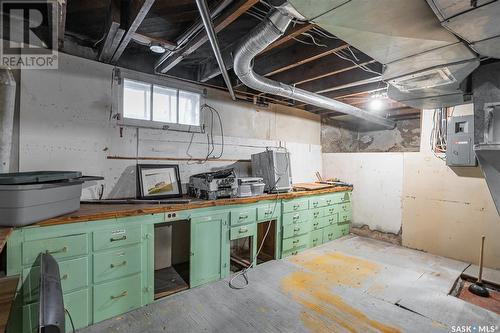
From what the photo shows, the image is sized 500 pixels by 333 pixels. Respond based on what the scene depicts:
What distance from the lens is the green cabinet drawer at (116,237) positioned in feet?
6.35

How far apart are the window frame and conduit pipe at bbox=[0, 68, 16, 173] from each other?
2.59 feet

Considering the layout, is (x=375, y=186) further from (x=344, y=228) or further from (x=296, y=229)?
(x=296, y=229)

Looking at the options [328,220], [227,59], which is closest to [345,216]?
[328,220]

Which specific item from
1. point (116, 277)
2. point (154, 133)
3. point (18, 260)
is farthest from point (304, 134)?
point (18, 260)

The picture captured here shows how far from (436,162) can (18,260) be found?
15.1 feet

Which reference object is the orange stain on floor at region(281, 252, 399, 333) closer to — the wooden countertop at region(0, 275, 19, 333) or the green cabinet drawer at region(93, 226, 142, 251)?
the green cabinet drawer at region(93, 226, 142, 251)

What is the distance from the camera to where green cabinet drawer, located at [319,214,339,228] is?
12.6 ft

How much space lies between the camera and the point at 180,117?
3.06m

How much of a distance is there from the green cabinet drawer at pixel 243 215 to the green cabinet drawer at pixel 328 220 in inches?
54.5

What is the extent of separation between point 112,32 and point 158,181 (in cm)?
148

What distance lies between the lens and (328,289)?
2.52 m

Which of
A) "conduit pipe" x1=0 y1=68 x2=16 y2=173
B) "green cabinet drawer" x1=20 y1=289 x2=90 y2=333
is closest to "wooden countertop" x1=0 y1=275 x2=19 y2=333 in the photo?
"green cabinet drawer" x1=20 y1=289 x2=90 y2=333

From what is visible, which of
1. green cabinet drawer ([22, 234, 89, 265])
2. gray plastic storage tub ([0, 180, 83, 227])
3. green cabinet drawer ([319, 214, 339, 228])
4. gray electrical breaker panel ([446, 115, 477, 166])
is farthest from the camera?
green cabinet drawer ([319, 214, 339, 228])

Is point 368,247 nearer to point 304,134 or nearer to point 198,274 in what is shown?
point 304,134
